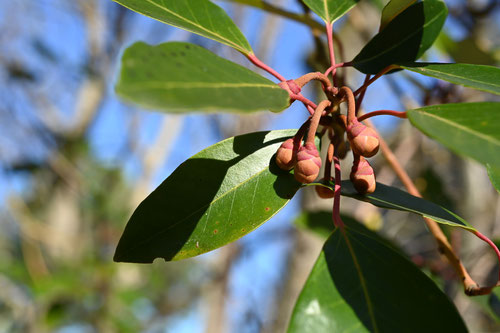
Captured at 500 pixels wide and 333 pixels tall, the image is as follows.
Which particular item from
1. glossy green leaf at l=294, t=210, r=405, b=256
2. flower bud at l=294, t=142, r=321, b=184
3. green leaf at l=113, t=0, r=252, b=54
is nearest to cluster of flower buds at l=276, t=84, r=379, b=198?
flower bud at l=294, t=142, r=321, b=184

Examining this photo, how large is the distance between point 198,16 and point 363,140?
230 millimetres

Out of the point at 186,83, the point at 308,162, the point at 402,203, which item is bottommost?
the point at 402,203

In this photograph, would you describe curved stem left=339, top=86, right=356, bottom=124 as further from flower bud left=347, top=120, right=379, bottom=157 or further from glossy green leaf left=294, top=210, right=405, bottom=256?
glossy green leaf left=294, top=210, right=405, bottom=256

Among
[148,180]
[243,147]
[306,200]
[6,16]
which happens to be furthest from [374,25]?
[6,16]

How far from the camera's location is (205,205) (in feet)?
1.69

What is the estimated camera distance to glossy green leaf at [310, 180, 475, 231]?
48 cm

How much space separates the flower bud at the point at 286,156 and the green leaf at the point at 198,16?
0.41ft

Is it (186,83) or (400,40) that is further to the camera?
(400,40)

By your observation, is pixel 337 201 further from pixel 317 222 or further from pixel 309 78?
pixel 317 222

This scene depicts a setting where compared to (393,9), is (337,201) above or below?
below

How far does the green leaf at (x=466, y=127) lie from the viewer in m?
0.32

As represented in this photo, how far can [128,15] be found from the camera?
9.85 ft

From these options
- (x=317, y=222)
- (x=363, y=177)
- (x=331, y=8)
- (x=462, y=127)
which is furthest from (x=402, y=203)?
(x=317, y=222)

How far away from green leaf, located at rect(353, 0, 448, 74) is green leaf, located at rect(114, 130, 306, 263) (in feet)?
0.59
